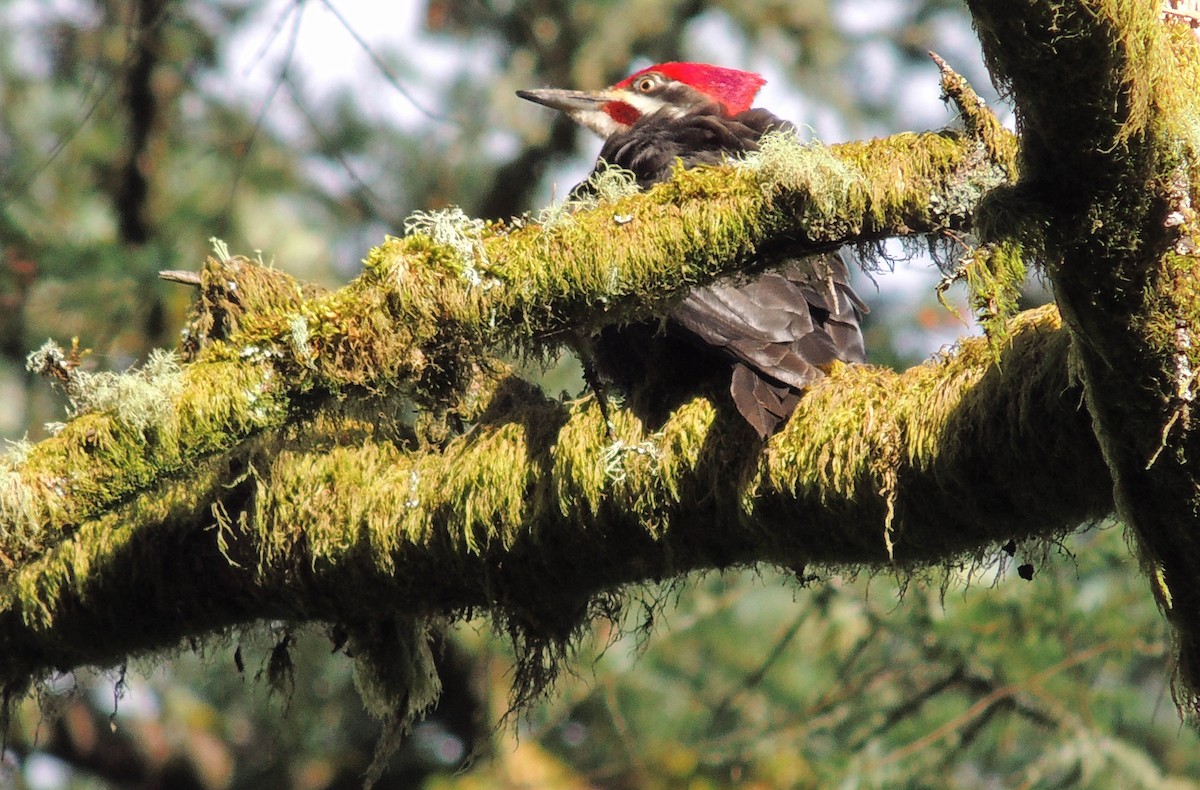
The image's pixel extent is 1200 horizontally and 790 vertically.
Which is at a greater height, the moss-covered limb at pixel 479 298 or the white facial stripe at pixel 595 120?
the white facial stripe at pixel 595 120

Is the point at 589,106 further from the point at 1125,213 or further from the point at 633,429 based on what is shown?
the point at 1125,213

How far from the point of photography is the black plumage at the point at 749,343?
2.81 m

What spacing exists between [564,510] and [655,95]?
298 centimetres

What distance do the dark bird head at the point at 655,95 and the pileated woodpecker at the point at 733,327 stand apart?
653mm

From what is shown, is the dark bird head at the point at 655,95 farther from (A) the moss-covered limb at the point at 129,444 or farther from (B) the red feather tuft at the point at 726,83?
(A) the moss-covered limb at the point at 129,444

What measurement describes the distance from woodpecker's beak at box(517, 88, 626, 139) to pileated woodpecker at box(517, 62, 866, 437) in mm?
943

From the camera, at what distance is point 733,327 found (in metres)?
3.12

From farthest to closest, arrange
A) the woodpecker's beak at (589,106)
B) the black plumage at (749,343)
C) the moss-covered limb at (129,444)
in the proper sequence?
the woodpecker's beak at (589,106)
the black plumage at (749,343)
the moss-covered limb at (129,444)

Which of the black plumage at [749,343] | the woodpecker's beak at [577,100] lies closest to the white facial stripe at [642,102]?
the woodpecker's beak at [577,100]

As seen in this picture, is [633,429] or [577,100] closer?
[633,429]

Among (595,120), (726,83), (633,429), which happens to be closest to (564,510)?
(633,429)

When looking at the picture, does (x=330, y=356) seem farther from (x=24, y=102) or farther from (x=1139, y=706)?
(x=24, y=102)

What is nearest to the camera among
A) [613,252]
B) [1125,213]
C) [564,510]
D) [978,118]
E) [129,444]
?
[1125,213]

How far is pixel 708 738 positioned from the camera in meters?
5.75
